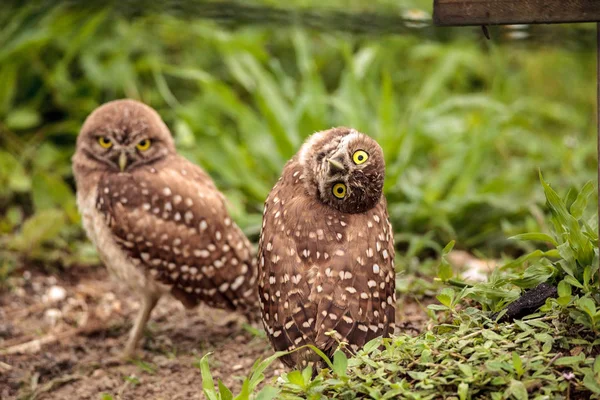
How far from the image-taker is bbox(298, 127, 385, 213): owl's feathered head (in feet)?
12.1

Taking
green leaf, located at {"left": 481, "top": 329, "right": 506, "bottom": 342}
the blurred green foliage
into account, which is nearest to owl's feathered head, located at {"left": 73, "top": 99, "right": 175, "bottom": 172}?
the blurred green foliage

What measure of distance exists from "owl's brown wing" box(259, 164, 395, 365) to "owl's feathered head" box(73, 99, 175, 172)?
56.8 inches

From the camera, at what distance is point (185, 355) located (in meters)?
4.78

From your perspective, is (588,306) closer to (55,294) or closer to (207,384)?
(207,384)

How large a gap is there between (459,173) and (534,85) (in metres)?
3.26

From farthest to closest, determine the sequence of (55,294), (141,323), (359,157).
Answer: (55,294)
(141,323)
(359,157)

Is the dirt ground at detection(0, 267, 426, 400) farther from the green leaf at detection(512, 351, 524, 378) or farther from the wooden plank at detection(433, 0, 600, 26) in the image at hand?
the wooden plank at detection(433, 0, 600, 26)

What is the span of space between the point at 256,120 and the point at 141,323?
2420 mm

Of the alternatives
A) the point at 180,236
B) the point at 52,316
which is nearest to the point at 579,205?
the point at 180,236

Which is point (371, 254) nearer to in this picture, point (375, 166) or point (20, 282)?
point (375, 166)

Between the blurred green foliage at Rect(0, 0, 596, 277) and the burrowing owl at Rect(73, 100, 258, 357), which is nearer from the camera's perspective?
the burrowing owl at Rect(73, 100, 258, 357)

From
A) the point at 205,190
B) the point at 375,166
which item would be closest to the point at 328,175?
the point at 375,166

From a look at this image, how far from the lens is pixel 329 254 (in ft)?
11.9

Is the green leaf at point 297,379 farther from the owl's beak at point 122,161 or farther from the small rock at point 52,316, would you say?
the small rock at point 52,316
